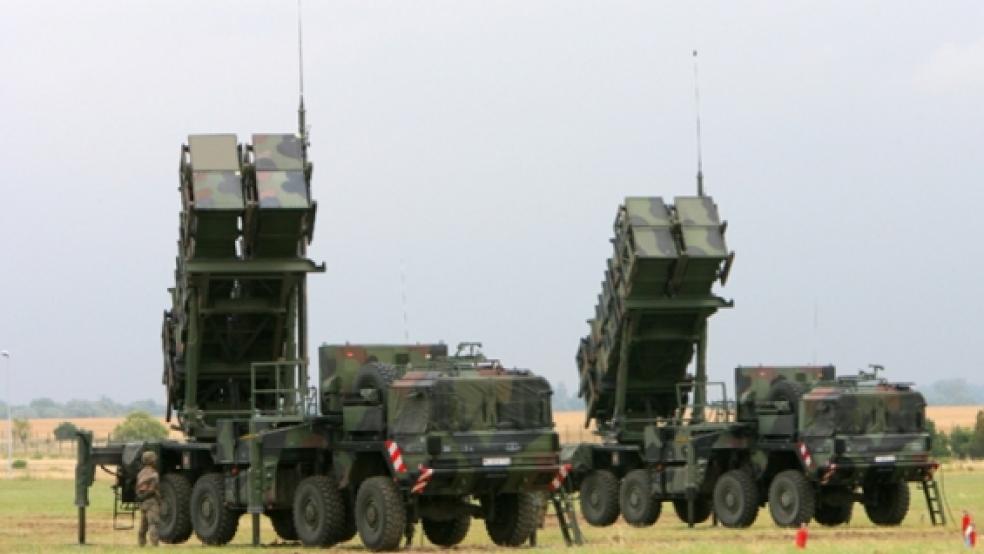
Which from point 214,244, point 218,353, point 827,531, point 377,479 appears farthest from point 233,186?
point 827,531

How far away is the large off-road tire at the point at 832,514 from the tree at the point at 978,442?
4646 centimetres

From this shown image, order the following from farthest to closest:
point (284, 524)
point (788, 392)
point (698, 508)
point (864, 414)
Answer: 1. point (698, 508)
2. point (788, 392)
3. point (864, 414)
4. point (284, 524)

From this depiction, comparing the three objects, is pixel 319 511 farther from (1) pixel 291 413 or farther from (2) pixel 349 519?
(1) pixel 291 413

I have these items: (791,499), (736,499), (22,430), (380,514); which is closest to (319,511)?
(380,514)

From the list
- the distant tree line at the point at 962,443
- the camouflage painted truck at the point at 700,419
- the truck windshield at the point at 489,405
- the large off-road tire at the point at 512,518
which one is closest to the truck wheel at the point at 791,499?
the camouflage painted truck at the point at 700,419

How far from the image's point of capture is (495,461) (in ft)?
85.6

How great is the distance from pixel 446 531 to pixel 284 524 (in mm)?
2836

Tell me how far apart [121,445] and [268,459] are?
4.98m

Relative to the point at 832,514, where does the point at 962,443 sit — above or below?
above

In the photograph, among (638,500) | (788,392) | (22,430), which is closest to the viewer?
(788,392)

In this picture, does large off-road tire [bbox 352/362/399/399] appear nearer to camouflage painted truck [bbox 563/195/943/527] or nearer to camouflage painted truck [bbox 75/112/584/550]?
camouflage painted truck [bbox 75/112/584/550]

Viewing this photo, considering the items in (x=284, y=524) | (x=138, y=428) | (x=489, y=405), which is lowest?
(x=284, y=524)

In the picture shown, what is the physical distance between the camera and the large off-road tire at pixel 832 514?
34.0 metres

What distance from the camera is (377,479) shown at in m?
26.5
